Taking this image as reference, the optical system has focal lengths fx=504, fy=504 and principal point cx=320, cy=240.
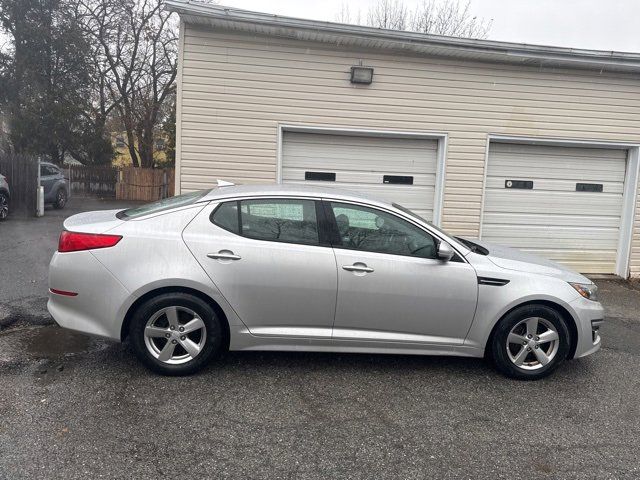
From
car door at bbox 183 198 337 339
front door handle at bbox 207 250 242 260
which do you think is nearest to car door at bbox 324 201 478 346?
car door at bbox 183 198 337 339

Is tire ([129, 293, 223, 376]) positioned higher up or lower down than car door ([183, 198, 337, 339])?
lower down

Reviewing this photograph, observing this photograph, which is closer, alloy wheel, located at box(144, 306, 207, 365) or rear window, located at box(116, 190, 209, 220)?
alloy wheel, located at box(144, 306, 207, 365)

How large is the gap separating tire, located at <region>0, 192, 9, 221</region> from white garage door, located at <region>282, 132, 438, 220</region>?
27.2ft

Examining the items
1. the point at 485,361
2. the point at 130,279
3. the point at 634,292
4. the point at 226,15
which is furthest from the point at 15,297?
the point at 634,292

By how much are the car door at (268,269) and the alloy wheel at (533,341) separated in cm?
153

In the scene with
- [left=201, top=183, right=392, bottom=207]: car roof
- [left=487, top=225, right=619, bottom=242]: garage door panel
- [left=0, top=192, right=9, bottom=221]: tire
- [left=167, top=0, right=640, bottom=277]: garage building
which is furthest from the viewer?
[left=0, top=192, right=9, bottom=221]: tire

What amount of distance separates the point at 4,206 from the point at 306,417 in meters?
11.6

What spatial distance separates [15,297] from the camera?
5.84 metres

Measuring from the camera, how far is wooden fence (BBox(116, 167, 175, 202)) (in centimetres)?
2286

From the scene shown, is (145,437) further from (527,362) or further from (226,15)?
(226,15)

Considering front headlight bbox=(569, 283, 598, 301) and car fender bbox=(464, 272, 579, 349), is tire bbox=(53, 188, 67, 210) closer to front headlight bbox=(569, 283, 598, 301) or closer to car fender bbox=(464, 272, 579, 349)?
car fender bbox=(464, 272, 579, 349)

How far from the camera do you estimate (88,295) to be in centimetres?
383

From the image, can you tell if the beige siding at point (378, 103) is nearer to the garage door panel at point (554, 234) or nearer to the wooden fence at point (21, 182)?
the garage door panel at point (554, 234)

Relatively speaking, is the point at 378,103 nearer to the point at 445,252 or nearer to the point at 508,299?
the point at 445,252
